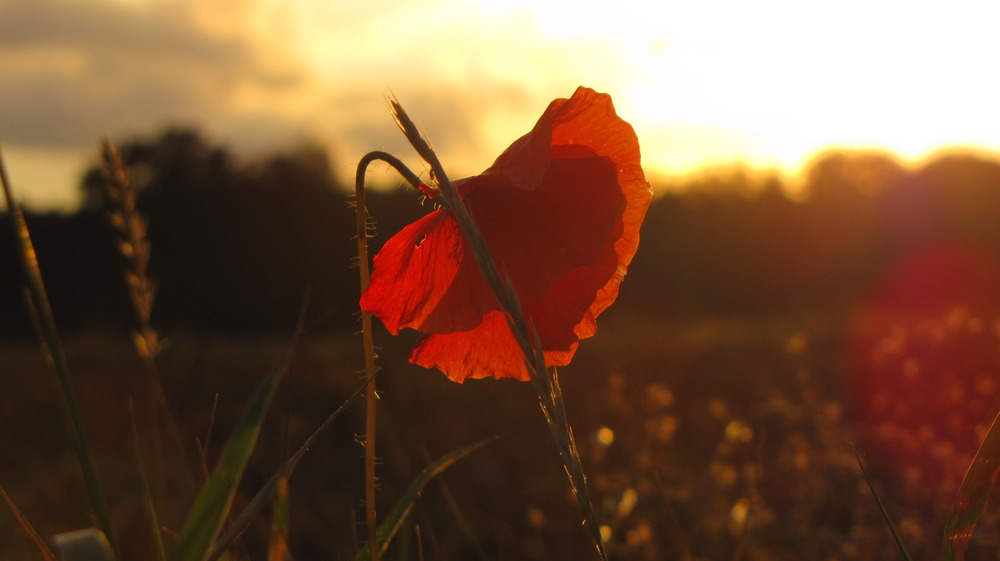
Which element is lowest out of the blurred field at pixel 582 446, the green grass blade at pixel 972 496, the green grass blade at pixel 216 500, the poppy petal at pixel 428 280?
the blurred field at pixel 582 446

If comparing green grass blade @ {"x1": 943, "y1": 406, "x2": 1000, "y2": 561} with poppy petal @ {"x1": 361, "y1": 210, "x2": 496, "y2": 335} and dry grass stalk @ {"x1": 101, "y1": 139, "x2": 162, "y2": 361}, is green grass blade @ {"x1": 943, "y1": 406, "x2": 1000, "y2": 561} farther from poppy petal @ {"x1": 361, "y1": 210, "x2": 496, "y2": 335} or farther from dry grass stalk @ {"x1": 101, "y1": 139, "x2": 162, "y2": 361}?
dry grass stalk @ {"x1": 101, "y1": 139, "x2": 162, "y2": 361}

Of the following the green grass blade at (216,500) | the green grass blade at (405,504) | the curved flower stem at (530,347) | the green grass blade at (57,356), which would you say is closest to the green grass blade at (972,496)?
the curved flower stem at (530,347)

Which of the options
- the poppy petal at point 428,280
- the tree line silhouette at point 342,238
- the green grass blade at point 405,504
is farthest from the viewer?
the tree line silhouette at point 342,238

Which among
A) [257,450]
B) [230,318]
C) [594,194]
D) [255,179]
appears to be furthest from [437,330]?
[255,179]

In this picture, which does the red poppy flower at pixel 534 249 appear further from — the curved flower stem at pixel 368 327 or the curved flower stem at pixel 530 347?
the curved flower stem at pixel 530 347

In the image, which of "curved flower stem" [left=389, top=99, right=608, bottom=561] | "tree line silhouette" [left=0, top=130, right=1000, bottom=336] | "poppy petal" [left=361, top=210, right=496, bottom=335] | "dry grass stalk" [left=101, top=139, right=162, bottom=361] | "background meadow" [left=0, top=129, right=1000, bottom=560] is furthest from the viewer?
"tree line silhouette" [left=0, top=130, right=1000, bottom=336]

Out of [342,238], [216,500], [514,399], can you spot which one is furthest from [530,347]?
[342,238]

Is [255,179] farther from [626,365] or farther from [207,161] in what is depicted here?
[626,365]

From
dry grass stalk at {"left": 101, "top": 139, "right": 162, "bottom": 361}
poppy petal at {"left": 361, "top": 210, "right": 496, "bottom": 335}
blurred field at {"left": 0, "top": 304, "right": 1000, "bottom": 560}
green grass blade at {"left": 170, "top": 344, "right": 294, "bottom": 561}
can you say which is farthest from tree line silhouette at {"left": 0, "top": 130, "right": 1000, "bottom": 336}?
green grass blade at {"left": 170, "top": 344, "right": 294, "bottom": 561}
